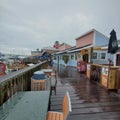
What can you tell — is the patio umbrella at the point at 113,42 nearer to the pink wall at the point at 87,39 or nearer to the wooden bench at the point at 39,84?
the wooden bench at the point at 39,84

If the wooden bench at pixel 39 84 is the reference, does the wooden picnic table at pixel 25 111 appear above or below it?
above

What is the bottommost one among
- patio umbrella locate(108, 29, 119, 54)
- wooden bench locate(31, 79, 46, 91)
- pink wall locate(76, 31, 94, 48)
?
wooden bench locate(31, 79, 46, 91)

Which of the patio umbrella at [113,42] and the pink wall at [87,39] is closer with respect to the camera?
the patio umbrella at [113,42]

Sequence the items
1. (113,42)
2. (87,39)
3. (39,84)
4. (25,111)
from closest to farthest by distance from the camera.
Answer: (25,111), (39,84), (113,42), (87,39)

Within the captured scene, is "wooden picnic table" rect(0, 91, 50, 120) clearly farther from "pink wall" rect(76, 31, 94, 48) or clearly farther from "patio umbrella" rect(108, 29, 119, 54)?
"pink wall" rect(76, 31, 94, 48)

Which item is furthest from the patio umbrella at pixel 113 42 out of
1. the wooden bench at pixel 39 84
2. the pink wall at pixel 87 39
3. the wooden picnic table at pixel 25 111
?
the pink wall at pixel 87 39

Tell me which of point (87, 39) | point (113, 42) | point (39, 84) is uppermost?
→ point (87, 39)

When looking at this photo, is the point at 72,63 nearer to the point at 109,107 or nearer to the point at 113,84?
the point at 113,84

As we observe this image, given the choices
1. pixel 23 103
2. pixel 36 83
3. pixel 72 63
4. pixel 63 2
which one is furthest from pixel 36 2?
pixel 72 63

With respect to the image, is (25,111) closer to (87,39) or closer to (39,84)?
(39,84)

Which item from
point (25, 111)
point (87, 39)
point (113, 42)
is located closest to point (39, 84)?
point (25, 111)

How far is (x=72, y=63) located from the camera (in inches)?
718

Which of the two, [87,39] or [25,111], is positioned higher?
[87,39]

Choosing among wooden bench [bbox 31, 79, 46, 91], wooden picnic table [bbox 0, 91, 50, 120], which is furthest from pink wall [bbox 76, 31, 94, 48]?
wooden picnic table [bbox 0, 91, 50, 120]
